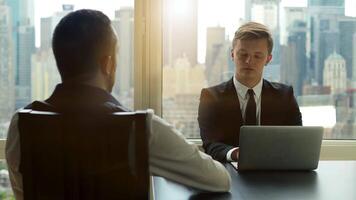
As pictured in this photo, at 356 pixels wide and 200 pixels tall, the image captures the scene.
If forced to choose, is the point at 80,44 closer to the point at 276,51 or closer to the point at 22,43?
the point at 22,43

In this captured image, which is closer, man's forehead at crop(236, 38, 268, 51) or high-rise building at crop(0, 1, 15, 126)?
man's forehead at crop(236, 38, 268, 51)

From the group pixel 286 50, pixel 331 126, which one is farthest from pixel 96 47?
pixel 331 126

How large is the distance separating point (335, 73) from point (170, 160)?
2.00 meters

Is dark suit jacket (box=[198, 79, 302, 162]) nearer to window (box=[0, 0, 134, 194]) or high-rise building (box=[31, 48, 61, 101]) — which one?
window (box=[0, 0, 134, 194])

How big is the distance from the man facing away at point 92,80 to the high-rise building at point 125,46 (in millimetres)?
1586

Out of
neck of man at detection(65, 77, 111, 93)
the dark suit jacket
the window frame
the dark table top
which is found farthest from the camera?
the window frame

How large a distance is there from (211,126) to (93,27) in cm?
132

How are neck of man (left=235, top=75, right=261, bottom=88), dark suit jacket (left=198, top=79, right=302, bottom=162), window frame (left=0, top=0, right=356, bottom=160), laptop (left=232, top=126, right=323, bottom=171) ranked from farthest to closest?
window frame (left=0, top=0, right=356, bottom=160) → neck of man (left=235, top=75, right=261, bottom=88) → dark suit jacket (left=198, top=79, right=302, bottom=162) → laptop (left=232, top=126, right=323, bottom=171)

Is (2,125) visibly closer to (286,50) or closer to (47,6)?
(47,6)

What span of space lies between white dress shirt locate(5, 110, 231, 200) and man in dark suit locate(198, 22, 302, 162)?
3.19 feet

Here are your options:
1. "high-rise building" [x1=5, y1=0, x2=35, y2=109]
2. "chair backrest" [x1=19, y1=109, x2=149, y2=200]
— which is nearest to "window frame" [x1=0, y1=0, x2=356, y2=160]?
"high-rise building" [x1=5, y1=0, x2=35, y2=109]

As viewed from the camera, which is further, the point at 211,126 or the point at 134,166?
the point at 211,126

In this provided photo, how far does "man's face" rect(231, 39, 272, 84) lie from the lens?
8.23 feet

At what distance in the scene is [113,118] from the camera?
1183mm
